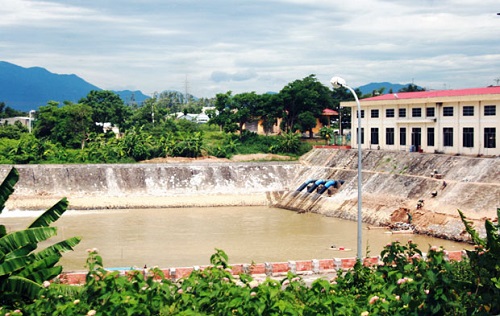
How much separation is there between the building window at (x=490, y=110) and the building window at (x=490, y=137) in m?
1.01

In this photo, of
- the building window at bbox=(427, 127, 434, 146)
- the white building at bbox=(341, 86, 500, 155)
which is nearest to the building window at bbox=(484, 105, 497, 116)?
the white building at bbox=(341, 86, 500, 155)

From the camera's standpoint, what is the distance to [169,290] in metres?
13.0

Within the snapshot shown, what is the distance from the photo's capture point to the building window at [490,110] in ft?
159

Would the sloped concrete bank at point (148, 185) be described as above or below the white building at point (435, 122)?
below

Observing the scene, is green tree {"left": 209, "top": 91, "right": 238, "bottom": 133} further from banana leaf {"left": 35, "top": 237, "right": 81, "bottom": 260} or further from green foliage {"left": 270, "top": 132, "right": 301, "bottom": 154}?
banana leaf {"left": 35, "top": 237, "right": 81, "bottom": 260}

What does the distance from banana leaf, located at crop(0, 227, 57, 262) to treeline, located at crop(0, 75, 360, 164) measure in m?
49.0

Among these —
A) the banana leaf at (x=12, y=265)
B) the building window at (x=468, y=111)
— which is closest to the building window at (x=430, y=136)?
the building window at (x=468, y=111)

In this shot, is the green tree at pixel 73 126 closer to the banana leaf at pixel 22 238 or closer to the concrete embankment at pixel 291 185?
the concrete embankment at pixel 291 185

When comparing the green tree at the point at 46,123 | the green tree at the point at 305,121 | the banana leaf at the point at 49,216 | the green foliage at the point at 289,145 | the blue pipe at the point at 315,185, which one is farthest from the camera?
the green tree at the point at 305,121

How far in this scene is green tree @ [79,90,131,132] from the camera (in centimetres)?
8994

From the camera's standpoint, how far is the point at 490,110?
48.8 m

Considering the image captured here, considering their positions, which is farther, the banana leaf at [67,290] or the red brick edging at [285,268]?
the red brick edging at [285,268]

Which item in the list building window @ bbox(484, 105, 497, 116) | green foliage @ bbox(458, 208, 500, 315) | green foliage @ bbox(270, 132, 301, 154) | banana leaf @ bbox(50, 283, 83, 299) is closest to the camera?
green foliage @ bbox(458, 208, 500, 315)

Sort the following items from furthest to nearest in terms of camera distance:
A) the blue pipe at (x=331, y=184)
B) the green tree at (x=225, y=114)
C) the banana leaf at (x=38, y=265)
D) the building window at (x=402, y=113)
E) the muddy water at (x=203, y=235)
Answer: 1. the green tree at (x=225, y=114)
2. the building window at (x=402, y=113)
3. the blue pipe at (x=331, y=184)
4. the muddy water at (x=203, y=235)
5. the banana leaf at (x=38, y=265)
